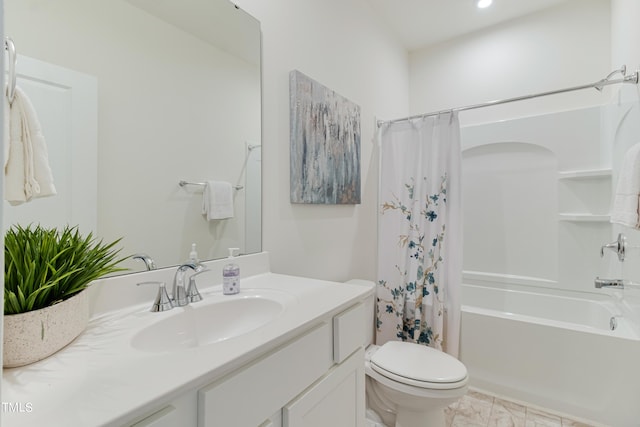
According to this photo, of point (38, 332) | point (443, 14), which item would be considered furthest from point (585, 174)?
point (38, 332)

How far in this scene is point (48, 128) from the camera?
0.78 m

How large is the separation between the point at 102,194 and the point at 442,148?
72.0 inches

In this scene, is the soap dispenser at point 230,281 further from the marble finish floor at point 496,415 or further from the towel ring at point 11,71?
the marble finish floor at point 496,415

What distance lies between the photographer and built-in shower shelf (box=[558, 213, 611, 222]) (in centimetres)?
218

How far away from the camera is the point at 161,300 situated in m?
0.92

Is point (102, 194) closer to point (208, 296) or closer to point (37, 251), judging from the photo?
point (37, 251)

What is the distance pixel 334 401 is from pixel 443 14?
2.80m

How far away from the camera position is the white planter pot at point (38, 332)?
56 centimetres

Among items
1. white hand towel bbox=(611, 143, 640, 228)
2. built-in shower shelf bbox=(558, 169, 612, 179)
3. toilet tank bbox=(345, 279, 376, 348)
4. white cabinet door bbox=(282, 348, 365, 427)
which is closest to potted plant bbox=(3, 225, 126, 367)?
white cabinet door bbox=(282, 348, 365, 427)

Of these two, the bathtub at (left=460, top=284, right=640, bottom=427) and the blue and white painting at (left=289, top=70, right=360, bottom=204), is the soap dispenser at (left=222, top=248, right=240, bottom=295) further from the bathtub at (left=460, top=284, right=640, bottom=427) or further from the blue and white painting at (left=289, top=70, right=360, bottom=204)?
the bathtub at (left=460, top=284, right=640, bottom=427)

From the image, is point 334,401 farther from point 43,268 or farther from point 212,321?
point 43,268

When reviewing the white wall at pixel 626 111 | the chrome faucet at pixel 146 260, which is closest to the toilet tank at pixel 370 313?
the chrome faucet at pixel 146 260

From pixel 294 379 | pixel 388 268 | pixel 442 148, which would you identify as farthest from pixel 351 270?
pixel 294 379

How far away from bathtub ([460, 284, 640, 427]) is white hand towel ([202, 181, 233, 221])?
Answer: 65.7 inches
